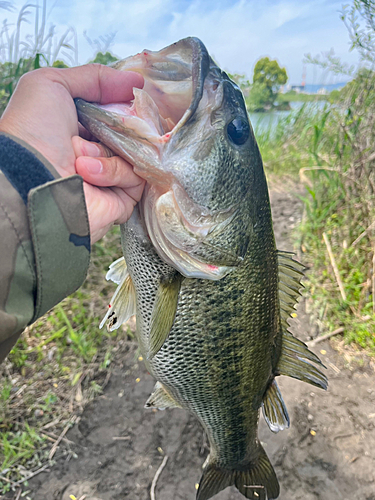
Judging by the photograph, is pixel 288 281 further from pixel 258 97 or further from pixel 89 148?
pixel 258 97

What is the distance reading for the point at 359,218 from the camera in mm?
3217

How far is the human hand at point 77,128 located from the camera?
0.95 m

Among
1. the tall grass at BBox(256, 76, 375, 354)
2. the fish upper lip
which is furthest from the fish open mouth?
the tall grass at BBox(256, 76, 375, 354)

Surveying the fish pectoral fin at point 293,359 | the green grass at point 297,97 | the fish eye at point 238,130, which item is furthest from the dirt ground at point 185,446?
the green grass at point 297,97

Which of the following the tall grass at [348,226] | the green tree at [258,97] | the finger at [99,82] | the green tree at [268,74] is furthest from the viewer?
the green tree at [258,97]

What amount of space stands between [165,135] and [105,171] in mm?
208

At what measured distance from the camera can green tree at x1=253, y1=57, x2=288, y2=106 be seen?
4.14 meters

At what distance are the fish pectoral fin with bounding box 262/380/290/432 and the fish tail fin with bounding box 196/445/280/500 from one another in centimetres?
28

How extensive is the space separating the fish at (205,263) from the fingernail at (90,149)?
0.04 metres

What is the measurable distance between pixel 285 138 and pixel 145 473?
5360 millimetres

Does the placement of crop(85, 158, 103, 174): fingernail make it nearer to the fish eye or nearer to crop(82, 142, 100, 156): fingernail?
crop(82, 142, 100, 156): fingernail

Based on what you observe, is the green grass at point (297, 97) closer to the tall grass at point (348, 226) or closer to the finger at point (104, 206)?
the tall grass at point (348, 226)

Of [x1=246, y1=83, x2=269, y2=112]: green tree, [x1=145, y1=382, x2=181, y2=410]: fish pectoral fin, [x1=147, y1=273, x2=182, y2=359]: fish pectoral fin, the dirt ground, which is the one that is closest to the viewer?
[x1=147, y1=273, x2=182, y2=359]: fish pectoral fin

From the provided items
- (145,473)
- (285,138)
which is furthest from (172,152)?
(285,138)
